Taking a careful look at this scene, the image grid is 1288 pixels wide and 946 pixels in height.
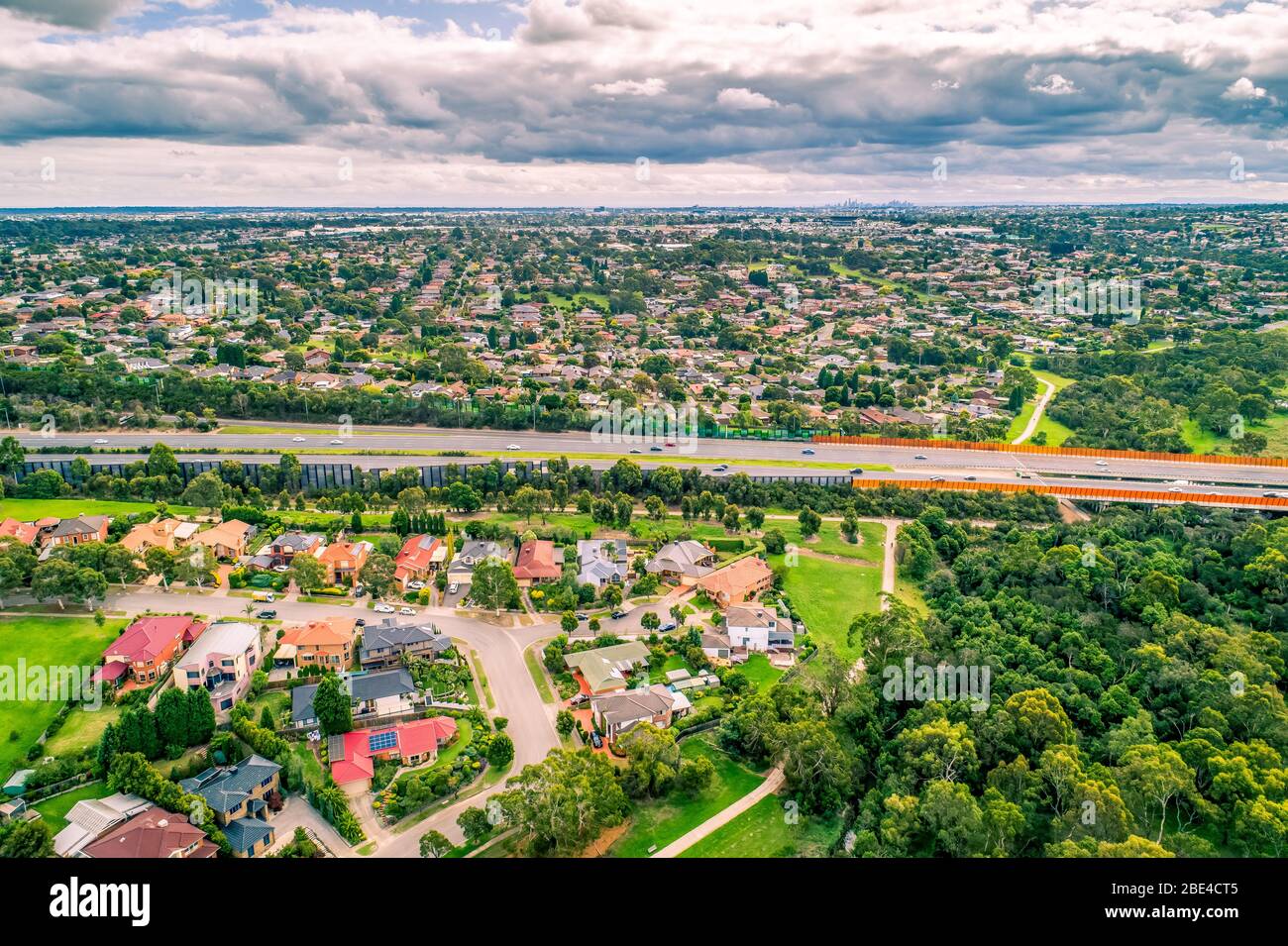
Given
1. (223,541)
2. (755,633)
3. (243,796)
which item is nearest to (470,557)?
(223,541)

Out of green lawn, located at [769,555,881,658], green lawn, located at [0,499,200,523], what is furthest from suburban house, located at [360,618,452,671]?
green lawn, located at [0,499,200,523]

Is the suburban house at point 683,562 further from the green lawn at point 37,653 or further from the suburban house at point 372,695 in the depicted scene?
the green lawn at point 37,653

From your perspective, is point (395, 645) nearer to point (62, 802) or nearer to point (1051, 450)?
point (62, 802)

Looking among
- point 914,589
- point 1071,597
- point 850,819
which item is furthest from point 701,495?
point 850,819

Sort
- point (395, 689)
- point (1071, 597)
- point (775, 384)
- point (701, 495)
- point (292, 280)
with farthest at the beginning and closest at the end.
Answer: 1. point (292, 280)
2. point (775, 384)
3. point (701, 495)
4. point (1071, 597)
5. point (395, 689)

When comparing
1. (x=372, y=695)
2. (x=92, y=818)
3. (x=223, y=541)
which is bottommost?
(x=92, y=818)

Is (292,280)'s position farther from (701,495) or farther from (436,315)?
(701,495)

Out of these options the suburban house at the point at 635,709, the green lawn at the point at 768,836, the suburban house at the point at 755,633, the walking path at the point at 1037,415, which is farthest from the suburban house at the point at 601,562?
the walking path at the point at 1037,415
